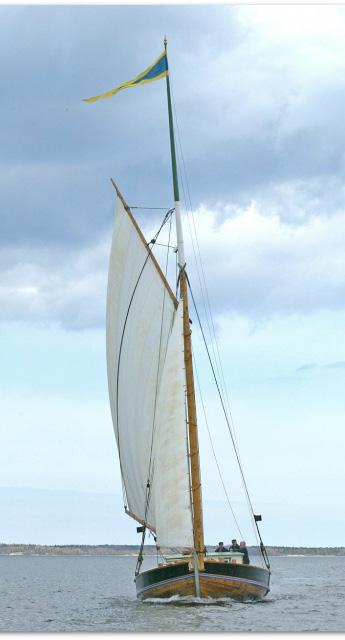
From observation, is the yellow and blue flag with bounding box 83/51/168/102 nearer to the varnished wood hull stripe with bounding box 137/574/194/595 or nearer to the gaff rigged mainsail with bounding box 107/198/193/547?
the gaff rigged mainsail with bounding box 107/198/193/547

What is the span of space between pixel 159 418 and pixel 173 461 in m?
1.91

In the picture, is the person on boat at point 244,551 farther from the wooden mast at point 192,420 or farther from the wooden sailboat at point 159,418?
the wooden mast at point 192,420

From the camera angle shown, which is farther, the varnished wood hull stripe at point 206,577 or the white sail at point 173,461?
the white sail at point 173,461

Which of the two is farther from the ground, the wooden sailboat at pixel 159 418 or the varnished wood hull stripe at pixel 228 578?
the wooden sailboat at pixel 159 418

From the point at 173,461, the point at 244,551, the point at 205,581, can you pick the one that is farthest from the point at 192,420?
the point at 244,551

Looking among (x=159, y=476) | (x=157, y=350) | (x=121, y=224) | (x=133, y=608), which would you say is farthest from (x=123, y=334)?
(x=133, y=608)

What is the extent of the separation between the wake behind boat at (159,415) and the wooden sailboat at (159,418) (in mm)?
40

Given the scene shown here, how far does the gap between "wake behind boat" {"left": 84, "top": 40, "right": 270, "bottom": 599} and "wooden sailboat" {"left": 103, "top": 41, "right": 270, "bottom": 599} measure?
1.6 inches

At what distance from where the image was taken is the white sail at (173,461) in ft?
120

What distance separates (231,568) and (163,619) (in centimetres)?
507

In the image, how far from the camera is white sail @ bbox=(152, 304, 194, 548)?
36.7 meters

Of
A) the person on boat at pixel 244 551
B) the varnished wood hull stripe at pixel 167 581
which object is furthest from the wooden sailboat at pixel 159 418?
the person on boat at pixel 244 551

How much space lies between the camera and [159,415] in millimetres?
38156

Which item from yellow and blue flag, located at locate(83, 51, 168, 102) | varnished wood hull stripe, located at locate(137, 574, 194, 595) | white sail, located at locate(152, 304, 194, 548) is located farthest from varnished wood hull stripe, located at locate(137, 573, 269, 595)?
yellow and blue flag, located at locate(83, 51, 168, 102)
